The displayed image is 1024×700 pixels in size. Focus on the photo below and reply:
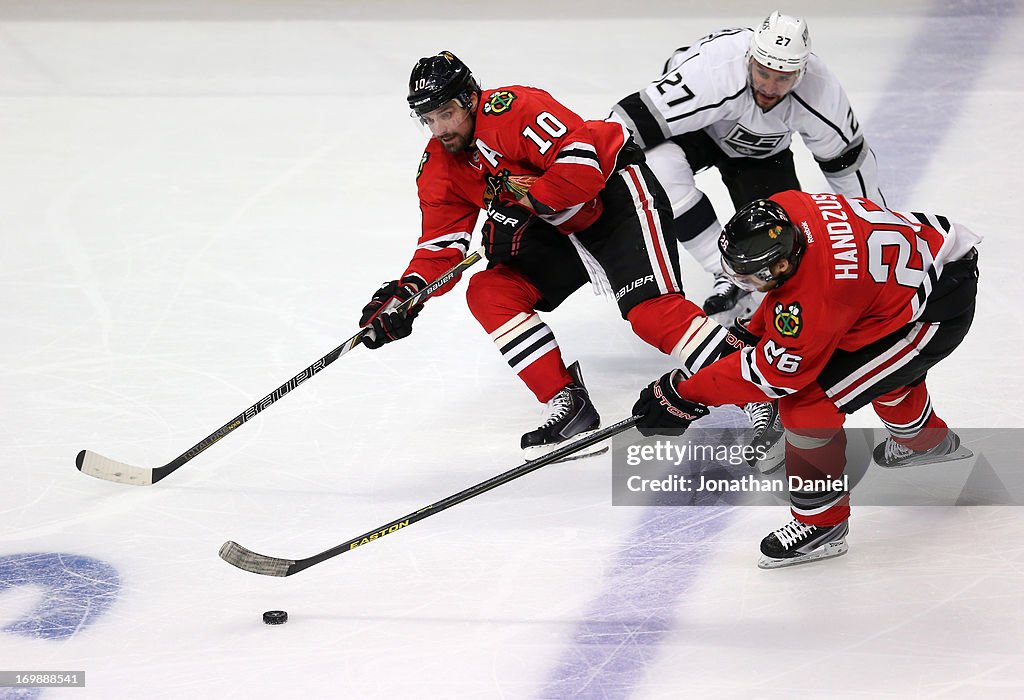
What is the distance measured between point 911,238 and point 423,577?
1370 mm

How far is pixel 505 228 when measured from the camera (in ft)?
11.1

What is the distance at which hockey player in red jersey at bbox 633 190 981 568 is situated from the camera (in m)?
2.51

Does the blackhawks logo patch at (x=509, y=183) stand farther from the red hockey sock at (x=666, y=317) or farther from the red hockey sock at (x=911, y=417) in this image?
the red hockey sock at (x=911, y=417)

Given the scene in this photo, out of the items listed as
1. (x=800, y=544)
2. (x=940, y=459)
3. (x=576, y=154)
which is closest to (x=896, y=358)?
(x=800, y=544)

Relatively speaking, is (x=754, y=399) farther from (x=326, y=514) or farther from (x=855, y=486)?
(x=326, y=514)

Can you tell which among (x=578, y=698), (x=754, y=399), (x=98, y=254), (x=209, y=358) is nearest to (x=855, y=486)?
(x=754, y=399)

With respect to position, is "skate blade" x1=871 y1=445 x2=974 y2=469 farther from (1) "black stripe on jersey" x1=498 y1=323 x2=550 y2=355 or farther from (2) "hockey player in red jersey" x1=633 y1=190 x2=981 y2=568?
(1) "black stripe on jersey" x1=498 y1=323 x2=550 y2=355

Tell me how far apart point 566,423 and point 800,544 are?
0.79 metres

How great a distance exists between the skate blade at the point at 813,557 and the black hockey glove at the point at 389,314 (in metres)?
1.14

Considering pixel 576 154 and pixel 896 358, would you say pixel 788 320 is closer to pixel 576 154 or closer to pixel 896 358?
pixel 896 358

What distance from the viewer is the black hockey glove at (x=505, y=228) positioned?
11.0 ft

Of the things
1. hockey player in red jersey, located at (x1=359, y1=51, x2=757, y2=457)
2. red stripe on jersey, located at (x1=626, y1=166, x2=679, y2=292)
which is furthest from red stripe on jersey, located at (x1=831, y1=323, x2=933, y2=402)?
red stripe on jersey, located at (x1=626, y1=166, x2=679, y2=292)

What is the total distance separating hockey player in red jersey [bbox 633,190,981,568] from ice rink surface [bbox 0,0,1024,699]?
0.26m

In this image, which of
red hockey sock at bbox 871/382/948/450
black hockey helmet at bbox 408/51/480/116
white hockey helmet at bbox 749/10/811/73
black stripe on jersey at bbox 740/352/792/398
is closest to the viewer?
black stripe on jersey at bbox 740/352/792/398
